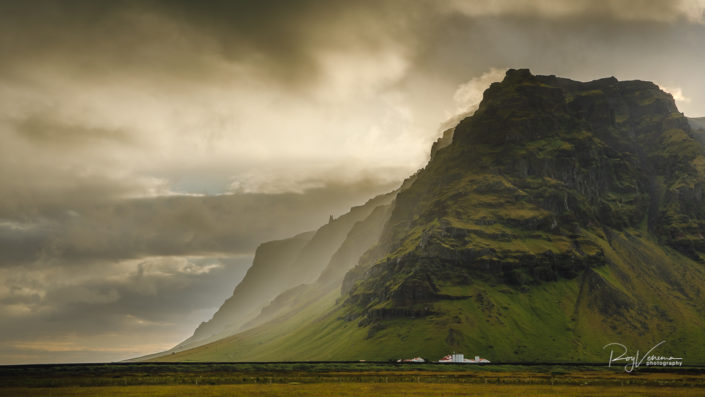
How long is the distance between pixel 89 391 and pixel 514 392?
358 feet

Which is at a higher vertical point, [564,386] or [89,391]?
[89,391]

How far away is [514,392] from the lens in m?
138

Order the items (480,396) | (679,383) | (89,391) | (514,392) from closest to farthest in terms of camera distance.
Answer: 1. (480,396)
2. (514,392)
3. (89,391)
4. (679,383)

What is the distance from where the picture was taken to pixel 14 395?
13975cm

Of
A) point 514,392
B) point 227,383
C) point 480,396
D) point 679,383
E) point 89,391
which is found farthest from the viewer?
point 227,383

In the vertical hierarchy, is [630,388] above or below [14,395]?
below

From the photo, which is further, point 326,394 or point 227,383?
point 227,383

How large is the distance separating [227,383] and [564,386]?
99.2 metres

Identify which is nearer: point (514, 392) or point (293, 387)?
point (514, 392)

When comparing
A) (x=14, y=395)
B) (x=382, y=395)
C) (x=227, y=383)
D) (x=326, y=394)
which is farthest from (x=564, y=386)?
(x=14, y=395)

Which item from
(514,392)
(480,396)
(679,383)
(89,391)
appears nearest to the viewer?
(480,396)

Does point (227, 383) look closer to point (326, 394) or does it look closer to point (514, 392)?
point (326, 394)

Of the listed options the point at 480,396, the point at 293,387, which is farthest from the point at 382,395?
the point at 293,387

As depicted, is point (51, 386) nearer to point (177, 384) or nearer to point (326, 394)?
point (177, 384)
